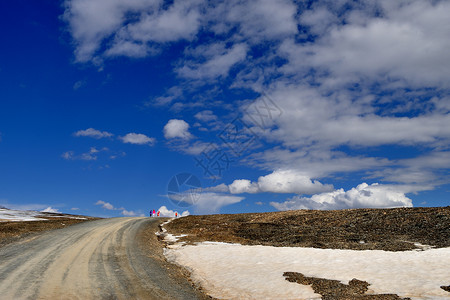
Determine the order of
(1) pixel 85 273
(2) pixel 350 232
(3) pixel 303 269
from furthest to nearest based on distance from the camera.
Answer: (2) pixel 350 232 → (3) pixel 303 269 → (1) pixel 85 273

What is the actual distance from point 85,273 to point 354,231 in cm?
2240

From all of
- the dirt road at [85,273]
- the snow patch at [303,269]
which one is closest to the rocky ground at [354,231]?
the snow patch at [303,269]

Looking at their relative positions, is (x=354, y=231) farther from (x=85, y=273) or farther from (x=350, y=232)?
(x=85, y=273)

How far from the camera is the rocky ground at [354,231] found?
72.5 ft

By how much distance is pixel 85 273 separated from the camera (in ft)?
46.8

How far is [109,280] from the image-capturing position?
43.6 ft

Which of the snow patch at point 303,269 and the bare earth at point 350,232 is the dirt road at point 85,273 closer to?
the snow patch at point 303,269

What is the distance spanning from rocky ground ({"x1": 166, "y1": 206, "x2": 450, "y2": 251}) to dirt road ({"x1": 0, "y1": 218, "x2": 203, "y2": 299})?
28.9ft

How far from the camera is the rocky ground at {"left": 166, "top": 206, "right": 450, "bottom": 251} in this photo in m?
22.1

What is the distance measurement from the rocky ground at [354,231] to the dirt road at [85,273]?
8.80m

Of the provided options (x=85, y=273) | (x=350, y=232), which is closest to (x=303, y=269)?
(x=85, y=273)

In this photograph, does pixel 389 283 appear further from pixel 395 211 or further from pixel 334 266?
pixel 395 211

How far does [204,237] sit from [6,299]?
18822mm

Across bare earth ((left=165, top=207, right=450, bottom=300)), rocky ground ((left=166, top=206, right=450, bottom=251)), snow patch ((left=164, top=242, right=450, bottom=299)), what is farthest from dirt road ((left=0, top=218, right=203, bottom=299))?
rocky ground ((left=166, top=206, right=450, bottom=251))
